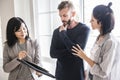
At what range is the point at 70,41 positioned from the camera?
1654 mm

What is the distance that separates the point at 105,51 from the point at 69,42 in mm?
372

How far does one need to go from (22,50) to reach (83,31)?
0.75 m

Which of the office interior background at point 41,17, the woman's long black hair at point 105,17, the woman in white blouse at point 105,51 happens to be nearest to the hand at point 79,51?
the woman in white blouse at point 105,51

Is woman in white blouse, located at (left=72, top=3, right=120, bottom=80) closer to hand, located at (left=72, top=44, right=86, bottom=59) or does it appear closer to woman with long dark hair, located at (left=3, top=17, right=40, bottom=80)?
hand, located at (left=72, top=44, right=86, bottom=59)

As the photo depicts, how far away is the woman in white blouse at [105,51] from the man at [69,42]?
0.72ft

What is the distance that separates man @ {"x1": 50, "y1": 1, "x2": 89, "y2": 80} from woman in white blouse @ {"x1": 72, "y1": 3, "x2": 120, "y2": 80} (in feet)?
0.72

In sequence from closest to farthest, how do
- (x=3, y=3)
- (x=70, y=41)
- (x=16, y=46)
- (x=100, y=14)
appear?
1. (x=100, y=14)
2. (x=70, y=41)
3. (x=16, y=46)
4. (x=3, y=3)

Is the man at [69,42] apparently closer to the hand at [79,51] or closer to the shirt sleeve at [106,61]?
the hand at [79,51]

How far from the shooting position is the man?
1.67 meters

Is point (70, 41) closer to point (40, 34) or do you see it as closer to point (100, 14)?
point (100, 14)

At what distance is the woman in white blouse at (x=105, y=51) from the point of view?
1368 millimetres

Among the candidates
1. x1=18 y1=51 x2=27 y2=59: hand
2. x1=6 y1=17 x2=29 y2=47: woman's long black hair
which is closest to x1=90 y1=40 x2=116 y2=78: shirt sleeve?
x1=18 y1=51 x2=27 y2=59: hand

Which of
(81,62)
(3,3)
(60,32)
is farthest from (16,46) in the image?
(3,3)

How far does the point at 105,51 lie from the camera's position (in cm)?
139
